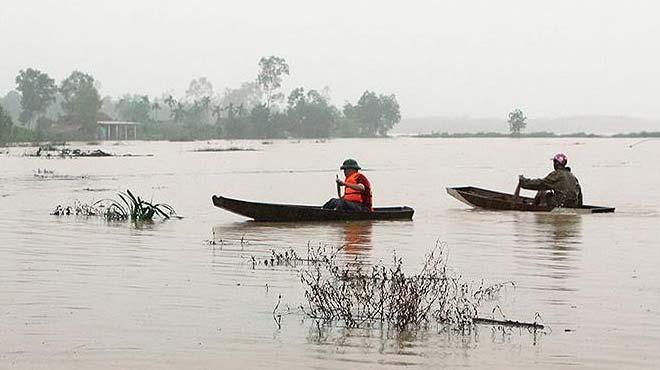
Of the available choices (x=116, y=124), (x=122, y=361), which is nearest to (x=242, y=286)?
(x=122, y=361)

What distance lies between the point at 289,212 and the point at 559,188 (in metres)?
5.61

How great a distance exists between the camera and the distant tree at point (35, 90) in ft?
343

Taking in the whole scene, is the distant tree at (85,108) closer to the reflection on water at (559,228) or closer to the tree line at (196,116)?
the tree line at (196,116)

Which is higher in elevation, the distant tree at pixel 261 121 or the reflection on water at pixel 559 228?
the distant tree at pixel 261 121

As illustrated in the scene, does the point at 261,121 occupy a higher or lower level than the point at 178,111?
lower

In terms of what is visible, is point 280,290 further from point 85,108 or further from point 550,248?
point 85,108

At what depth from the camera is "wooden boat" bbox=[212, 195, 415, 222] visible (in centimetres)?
1808

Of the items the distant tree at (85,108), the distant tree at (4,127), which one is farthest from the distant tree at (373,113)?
the distant tree at (4,127)

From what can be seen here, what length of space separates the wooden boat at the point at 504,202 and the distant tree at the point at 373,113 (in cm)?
12034

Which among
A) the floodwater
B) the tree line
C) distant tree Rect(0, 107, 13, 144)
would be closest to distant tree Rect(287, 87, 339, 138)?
the tree line

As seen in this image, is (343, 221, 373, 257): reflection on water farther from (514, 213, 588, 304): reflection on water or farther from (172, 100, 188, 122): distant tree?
(172, 100, 188, 122): distant tree

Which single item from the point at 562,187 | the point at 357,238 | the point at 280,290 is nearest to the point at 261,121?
the point at 562,187

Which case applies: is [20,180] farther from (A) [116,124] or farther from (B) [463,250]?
(A) [116,124]

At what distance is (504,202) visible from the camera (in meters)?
22.2
